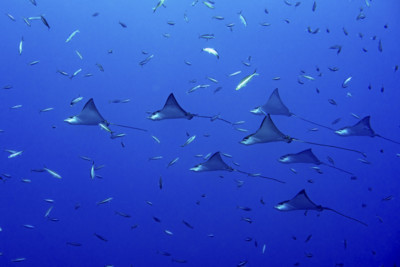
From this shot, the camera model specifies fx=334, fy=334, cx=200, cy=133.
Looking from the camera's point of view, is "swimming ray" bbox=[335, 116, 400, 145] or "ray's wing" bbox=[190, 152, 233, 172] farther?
"swimming ray" bbox=[335, 116, 400, 145]

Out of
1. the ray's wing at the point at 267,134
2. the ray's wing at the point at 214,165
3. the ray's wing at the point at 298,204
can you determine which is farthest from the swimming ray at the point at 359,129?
the ray's wing at the point at 214,165

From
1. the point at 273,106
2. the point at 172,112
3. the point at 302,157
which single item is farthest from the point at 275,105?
the point at 172,112

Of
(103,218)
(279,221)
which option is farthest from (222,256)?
(103,218)

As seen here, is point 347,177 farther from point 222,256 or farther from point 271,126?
point 271,126

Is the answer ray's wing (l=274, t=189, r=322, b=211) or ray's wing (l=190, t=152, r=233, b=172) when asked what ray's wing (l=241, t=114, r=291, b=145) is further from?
ray's wing (l=274, t=189, r=322, b=211)

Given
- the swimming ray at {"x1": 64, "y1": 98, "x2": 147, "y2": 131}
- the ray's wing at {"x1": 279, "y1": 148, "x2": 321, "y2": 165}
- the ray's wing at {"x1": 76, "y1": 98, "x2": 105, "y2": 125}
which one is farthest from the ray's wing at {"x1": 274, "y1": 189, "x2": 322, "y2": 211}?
the ray's wing at {"x1": 76, "y1": 98, "x2": 105, "y2": 125}

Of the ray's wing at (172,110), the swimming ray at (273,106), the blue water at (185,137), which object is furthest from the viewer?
the blue water at (185,137)

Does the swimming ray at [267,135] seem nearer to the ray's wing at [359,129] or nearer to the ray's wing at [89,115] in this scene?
the ray's wing at [359,129]

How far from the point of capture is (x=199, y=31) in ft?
26.1

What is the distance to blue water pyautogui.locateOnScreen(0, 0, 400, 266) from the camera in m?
6.69

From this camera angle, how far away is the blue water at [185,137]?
6.69m

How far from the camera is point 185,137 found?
24.8 feet

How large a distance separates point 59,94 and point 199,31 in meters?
3.49

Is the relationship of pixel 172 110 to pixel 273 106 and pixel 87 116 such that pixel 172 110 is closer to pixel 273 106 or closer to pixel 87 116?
pixel 87 116
